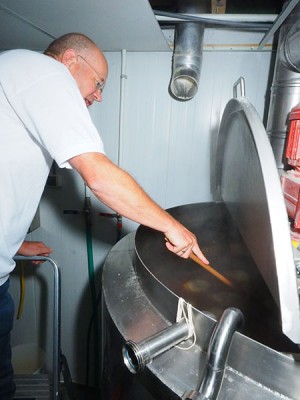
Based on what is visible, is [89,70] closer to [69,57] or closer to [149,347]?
[69,57]

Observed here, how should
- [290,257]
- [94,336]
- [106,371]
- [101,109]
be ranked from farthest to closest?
[94,336], [101,109], [106,371], [290,257]

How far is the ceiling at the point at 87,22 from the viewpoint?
1137mm

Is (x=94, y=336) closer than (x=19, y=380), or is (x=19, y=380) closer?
(x=19, y=380)

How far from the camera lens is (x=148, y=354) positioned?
576 millimetres

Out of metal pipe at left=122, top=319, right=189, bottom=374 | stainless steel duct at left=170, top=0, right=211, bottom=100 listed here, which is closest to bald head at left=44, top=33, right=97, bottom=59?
stainless steel duct at left=170, top=0, right=211, bottom=100

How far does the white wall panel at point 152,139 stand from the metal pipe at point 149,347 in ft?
4.37

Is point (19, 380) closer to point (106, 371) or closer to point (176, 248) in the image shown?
point (106, 371)

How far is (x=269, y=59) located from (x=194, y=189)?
91 centimetres

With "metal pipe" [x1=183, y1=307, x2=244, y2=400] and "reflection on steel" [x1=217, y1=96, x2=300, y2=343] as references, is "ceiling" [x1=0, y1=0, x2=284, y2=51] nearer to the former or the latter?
"reflection on steel" [x1=217, y1=96, x2=300, y2=343]

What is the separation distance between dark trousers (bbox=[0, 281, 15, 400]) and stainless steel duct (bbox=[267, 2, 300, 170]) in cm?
139

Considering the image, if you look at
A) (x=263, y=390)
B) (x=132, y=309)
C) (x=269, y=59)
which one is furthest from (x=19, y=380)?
(x=269, y=59)

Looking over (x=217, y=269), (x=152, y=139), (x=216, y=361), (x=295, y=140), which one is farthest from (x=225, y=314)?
(x=152, y=139)

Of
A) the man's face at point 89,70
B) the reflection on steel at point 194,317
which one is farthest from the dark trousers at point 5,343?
the man's face at point 89,70

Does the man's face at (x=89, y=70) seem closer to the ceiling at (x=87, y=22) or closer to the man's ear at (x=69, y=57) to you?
the man's ear at (x=69, y=57)
